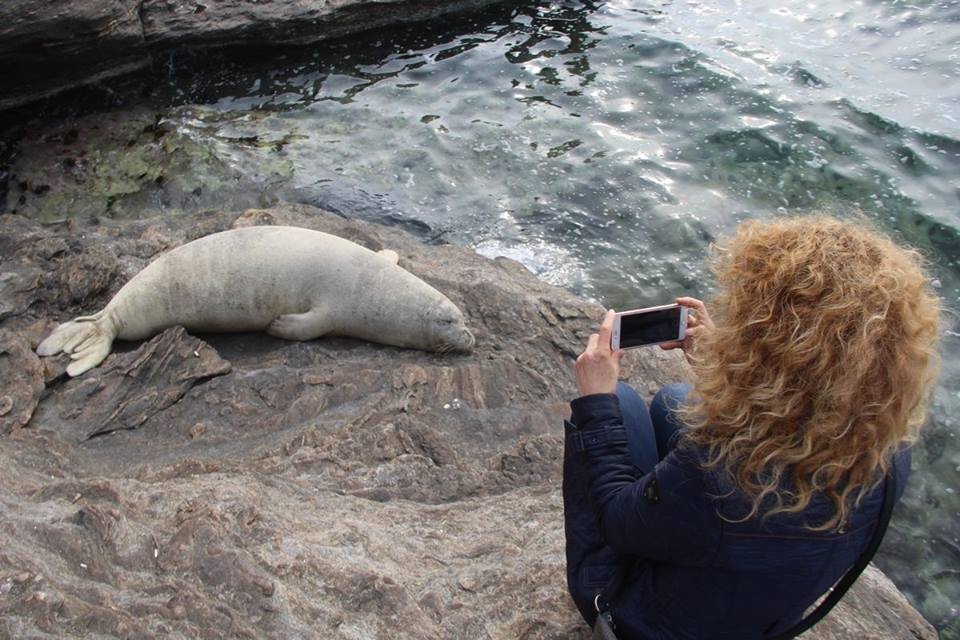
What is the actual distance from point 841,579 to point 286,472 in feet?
7.26

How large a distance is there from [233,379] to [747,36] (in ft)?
24.1

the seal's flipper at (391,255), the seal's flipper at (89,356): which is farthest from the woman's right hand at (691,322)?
the seal's flipper at (89,356)

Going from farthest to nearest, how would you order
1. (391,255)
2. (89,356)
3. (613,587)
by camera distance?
(391,255), (89,356), (613,587)

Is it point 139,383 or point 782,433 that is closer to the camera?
point 782,433

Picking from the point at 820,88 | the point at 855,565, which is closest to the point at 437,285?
the point at 855,565

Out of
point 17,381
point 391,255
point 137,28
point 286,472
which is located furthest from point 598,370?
point 137,28

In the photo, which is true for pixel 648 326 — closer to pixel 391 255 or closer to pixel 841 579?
pixel 841 579

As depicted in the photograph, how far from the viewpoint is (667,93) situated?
8.35m

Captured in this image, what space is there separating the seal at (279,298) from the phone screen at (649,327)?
78.3 inches

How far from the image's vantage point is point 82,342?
4344mm

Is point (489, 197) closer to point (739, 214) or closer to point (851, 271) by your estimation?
point (739, 214)

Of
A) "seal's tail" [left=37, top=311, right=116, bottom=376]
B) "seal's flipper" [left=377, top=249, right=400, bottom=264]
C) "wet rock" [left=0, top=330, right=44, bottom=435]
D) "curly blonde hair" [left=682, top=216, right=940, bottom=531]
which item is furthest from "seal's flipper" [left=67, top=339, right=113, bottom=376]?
"curly blonde hair" [left=682, top=216, right=940, bottom=531]

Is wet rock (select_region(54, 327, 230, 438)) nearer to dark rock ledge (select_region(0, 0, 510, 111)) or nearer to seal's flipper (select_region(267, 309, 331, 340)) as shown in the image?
seal's flipper (select_region(267, 309, 331, 340))

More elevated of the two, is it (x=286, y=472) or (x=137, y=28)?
(x=137, y=28)
